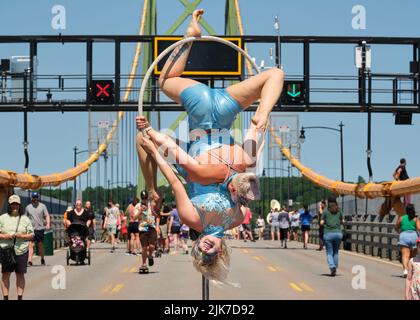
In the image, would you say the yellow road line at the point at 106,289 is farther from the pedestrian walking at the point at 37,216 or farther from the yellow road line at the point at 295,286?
the pedestrian walking at the point at 37,216

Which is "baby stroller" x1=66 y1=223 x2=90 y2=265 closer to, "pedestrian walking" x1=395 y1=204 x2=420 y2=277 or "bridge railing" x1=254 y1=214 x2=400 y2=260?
"bridge railing" x1=254 y1=214 x2=400 y2=260

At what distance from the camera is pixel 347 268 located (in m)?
26.4

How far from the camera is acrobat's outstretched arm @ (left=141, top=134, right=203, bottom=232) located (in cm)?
645

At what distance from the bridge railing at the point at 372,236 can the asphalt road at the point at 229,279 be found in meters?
0.79

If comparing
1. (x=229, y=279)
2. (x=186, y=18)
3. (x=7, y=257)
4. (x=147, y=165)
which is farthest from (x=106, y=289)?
(x=186, y=18)

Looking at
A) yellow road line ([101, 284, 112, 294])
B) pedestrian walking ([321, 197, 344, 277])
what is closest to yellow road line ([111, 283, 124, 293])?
yellow road line ([101, 284, 112, 294])

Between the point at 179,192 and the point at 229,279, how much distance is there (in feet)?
48.1

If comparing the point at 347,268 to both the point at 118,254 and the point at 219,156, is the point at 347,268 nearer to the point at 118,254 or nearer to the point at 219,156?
the point at 118,254

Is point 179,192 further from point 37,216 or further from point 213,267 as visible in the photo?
point 37,216

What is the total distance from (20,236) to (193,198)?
9983 mm

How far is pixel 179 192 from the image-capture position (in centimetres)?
650

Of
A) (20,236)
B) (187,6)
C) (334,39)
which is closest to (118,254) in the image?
(334,39)
